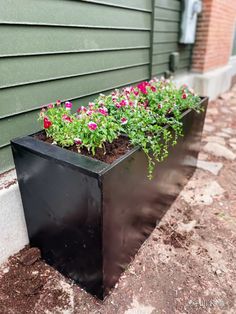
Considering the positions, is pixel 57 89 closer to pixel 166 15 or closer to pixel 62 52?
pixel 62 52

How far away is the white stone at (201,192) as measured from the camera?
222 cm

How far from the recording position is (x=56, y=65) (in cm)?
180

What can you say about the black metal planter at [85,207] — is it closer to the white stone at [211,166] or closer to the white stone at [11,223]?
the white stone at [11,223]

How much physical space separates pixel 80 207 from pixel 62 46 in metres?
1.23

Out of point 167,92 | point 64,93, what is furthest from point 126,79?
point 64,93

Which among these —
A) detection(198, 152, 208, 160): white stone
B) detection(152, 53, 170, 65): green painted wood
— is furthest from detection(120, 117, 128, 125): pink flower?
detection(152, 53, 170, 65): green painted wood

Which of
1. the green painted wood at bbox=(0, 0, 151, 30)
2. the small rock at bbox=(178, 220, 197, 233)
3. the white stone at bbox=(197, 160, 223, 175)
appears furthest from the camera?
the white stone at bbox=(197, 160, 223, 175)

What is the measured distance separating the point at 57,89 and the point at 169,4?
2.22m

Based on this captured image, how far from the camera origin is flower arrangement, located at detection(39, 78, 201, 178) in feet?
4.30

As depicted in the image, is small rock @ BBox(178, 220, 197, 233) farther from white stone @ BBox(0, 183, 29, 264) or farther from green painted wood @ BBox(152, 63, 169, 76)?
green painted wood @ BBox(152, 63, 169, 76)

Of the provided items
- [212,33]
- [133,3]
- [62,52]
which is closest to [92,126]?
[62,52]

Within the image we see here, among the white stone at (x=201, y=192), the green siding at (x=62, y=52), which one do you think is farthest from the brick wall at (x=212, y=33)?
the white stone at (x=201, y=192)

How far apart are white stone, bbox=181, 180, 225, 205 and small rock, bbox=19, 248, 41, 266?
129 cm

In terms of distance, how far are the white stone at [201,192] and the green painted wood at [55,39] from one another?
1.50 m
